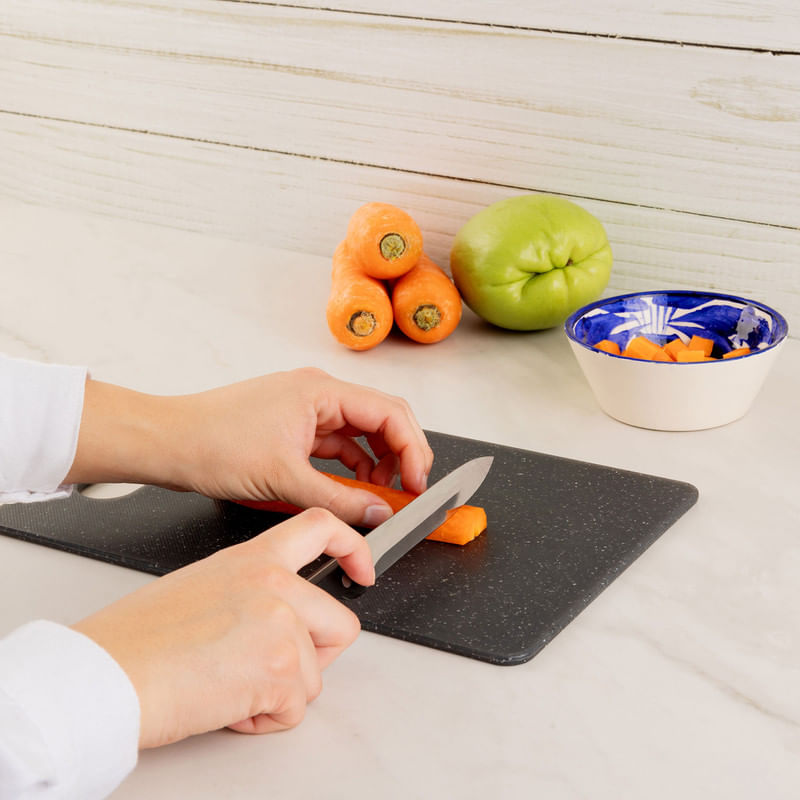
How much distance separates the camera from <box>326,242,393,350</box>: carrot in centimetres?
118

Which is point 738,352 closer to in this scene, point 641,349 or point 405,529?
point 641,349

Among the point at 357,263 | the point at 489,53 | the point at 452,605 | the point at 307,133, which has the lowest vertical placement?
the point at 452,605

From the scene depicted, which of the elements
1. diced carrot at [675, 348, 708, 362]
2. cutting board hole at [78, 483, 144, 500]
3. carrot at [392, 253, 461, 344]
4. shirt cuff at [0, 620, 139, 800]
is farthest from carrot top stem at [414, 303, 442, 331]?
shirt cuff at [0, 620, 139, 800]

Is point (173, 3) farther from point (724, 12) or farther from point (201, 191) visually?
point (724, 12)

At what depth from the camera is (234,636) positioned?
601 mm

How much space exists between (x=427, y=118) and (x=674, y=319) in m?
0.46

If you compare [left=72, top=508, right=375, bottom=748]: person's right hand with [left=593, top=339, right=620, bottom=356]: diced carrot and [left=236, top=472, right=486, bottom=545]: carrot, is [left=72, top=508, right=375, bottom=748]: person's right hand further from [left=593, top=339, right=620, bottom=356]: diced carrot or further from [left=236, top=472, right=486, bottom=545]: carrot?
[left=593, top=339, right=620, bottom=356]: diced carrot

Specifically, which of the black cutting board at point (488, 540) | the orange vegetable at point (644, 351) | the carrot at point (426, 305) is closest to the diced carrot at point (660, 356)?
the orange vegetable at point (644, 351)

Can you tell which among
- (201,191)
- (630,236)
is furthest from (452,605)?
(201,191)

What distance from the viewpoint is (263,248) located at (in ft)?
5.21

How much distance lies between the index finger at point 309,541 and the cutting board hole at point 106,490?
1.07 feet

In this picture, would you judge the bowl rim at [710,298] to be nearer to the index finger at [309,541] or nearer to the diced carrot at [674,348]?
the diced carrot at [674,348]

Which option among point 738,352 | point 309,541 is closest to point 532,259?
point 738,352

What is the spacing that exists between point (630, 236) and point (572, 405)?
288mm
